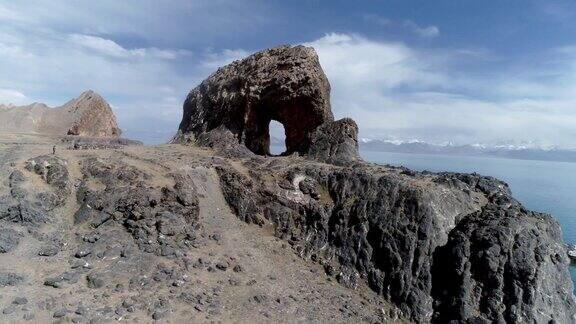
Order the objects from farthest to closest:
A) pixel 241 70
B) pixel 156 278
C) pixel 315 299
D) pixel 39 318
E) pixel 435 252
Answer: pixel 241 70
pixel 435 252
pixel 315 299
pixel 156 278
pixel 39 318

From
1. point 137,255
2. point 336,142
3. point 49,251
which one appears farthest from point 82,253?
point 336,142

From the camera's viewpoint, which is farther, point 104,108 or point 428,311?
point 104,108

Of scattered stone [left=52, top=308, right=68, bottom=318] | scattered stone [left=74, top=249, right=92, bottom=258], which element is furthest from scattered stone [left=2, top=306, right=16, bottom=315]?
scattered stone [left=74, top=249, right=92, bottom=258]

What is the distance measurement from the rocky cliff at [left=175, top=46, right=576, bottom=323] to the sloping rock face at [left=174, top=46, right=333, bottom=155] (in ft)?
12.5

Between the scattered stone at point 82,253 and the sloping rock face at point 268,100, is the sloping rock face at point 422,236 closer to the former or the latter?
the scattered stone at point 82,253

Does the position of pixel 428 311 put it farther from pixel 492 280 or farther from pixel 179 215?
pixel 179 215

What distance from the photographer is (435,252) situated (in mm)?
20406

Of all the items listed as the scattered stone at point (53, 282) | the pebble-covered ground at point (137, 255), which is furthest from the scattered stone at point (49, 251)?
the scattered stone at point (53, 282)

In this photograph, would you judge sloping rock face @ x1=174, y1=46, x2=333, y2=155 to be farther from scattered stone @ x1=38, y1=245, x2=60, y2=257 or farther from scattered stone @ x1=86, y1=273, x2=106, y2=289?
scattered stone @ x1=86, y1=273, x2=106, y2=289

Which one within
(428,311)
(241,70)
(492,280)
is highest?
(241,70)

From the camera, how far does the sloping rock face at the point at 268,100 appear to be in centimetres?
3406

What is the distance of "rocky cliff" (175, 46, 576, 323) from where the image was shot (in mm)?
18828

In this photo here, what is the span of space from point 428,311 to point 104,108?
5056 centimetres

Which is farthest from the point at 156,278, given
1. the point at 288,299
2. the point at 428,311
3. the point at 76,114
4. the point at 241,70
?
the point at 76,114
